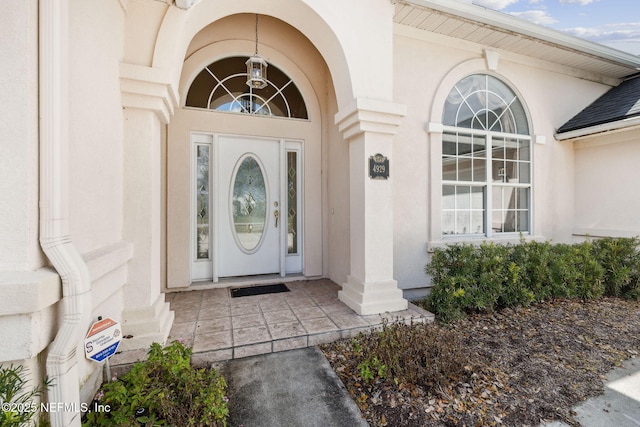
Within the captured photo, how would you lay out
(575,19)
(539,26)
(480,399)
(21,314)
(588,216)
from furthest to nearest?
1. (575,19)
2. (588,216)
3. (539,26)
4. (480,399)
5. (21,314)

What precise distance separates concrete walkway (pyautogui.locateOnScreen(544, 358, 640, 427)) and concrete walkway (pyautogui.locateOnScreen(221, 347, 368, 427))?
1.48 meters

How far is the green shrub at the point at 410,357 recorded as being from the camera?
7.46ft

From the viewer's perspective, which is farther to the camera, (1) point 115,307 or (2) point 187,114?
(2) point 187,114

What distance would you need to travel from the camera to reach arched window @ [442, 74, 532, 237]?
4.72m

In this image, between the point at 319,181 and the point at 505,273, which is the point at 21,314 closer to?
the point at 319,181

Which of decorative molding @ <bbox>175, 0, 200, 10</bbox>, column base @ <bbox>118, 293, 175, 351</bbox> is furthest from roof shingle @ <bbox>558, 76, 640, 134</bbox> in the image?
column base @ <bbox>118, 293, 175, 351</bbox>

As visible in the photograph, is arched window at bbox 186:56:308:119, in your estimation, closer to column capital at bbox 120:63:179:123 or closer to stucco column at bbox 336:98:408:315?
stucco column at bbox 336:98:408:315

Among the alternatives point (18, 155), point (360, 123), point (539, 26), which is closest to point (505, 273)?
point (360, 123)

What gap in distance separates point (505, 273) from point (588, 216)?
136 inches

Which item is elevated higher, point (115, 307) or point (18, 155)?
point (18, 155)

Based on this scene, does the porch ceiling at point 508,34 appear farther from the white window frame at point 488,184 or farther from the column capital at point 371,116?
the column capital at point 371,116

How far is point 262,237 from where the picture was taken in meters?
4.66

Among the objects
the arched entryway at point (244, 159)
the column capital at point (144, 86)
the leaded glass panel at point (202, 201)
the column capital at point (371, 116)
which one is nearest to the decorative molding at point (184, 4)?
the column capital at point (144, 86)

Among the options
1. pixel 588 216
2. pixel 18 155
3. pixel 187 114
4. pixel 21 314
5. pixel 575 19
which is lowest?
pixel 21 314
